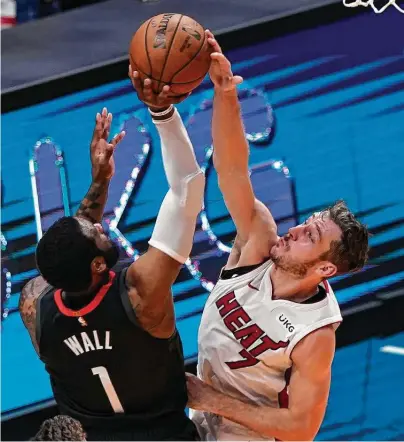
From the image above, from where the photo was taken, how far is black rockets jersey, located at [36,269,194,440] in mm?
2779

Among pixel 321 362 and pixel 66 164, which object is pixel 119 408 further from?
pixel 66 164

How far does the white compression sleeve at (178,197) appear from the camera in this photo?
2740 mm

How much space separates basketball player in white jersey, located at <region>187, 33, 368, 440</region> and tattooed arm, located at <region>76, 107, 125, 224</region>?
410mm

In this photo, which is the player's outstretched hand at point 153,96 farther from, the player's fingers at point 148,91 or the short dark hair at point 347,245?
the short dark hair at point 347,245

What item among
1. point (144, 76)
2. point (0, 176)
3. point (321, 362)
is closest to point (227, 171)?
point (144, 76)

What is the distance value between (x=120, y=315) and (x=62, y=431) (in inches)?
15.4

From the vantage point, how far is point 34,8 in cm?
561

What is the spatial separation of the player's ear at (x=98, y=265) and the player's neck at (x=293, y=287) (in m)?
0.76

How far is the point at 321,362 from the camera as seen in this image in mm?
2990

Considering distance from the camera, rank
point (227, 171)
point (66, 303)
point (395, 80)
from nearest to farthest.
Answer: point (66, 303) < point (227, 171) < point (395, 80)

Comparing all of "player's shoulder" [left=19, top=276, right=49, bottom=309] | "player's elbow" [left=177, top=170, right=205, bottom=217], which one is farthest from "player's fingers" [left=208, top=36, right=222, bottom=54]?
"player's shoulder" [left=19, top=276, right=49, bottom=309]

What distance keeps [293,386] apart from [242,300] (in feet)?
1.28

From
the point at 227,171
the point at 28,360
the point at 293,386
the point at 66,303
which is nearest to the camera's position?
the point at 66,303

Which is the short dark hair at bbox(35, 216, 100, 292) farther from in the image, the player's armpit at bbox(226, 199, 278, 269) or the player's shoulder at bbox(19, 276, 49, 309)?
the player's armpit at bbox(226, 199, 278, 269)
